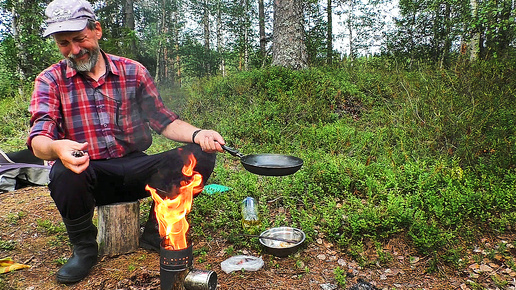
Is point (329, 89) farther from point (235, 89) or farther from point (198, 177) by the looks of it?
point (198, 177)

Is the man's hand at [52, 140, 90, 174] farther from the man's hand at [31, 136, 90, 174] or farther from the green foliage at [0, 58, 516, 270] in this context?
the green foliage at [0, 58, 516, 270]

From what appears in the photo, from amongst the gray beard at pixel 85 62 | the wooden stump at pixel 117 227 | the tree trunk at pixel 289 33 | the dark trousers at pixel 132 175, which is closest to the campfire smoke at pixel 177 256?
the dark trousers at pixel 132 175

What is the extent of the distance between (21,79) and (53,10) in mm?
9286

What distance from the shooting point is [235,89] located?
7195 millimetres

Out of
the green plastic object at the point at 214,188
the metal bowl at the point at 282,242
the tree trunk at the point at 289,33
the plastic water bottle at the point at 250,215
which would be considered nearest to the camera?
the metal bowl at the point at 282,242

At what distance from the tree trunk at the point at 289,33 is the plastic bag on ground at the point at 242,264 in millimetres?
5602

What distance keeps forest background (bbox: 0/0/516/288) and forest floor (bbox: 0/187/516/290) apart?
2.4 inches

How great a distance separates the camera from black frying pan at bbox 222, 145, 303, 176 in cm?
229

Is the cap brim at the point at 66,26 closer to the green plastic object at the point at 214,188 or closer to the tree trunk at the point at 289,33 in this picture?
the green plastic object at the point at 214,188

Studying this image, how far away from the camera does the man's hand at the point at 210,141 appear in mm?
2450

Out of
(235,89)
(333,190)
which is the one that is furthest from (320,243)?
(235,89)

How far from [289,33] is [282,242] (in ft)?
18.8

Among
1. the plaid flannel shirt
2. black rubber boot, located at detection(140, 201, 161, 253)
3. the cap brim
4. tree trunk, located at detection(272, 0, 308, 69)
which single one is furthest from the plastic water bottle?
tree trunk, located at detection(272, 0, 308, 69)

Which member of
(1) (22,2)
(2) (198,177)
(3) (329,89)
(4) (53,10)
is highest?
(1) (22,2)
